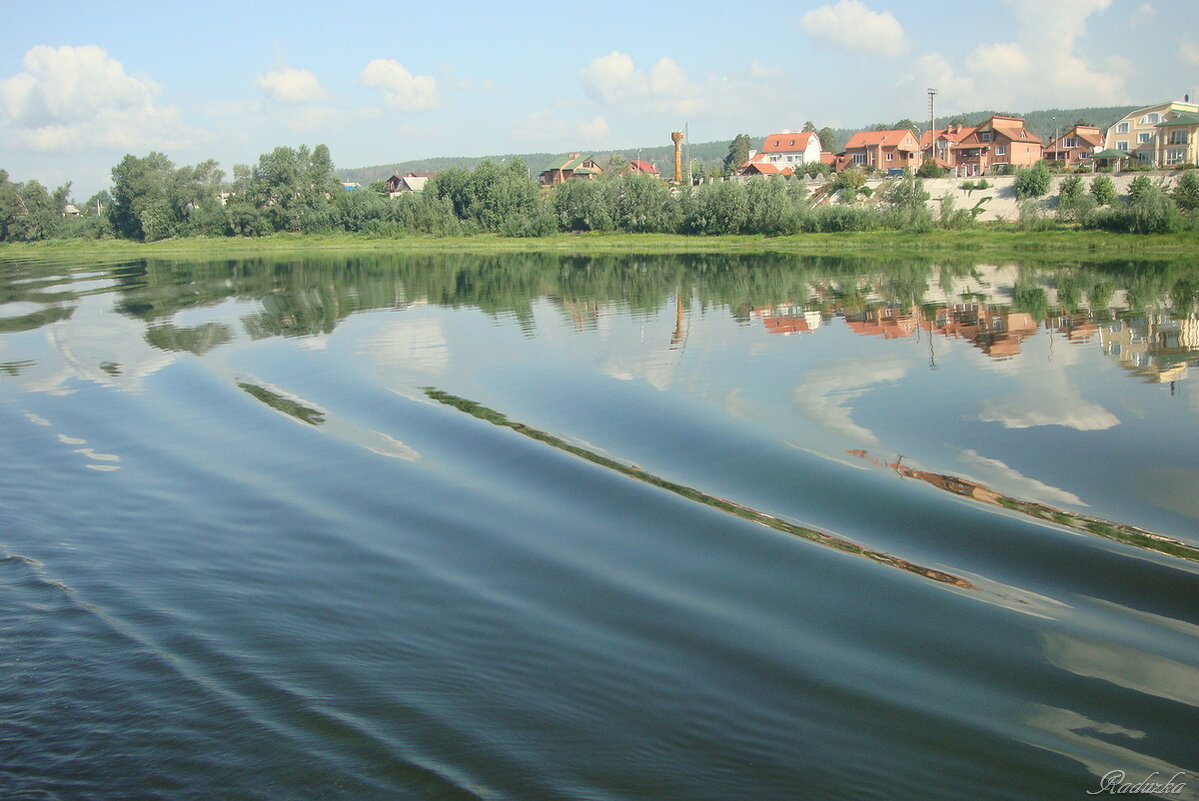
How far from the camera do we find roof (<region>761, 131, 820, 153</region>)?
130 meters

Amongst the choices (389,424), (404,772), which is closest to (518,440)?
(389,424)

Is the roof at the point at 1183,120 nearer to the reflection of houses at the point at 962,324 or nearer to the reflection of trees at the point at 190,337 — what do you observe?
the reflection of houses at the point at 962,324

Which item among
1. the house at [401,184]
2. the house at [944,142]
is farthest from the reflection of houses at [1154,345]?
the house at [401,184]

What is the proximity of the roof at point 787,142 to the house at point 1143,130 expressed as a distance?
1568 inches

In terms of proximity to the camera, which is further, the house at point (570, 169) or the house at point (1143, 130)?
the house at point (570, 169)

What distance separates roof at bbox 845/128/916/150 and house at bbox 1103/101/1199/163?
70.3ft

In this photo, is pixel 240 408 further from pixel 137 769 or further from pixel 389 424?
pixel 137 769

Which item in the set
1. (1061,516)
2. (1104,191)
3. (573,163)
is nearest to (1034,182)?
(1104,191)

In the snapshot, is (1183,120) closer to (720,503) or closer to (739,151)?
(739,151)

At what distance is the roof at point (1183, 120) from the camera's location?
292 feet

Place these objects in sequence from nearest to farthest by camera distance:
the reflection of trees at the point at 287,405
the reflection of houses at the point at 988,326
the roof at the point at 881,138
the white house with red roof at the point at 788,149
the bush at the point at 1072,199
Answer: the reflection of trees at the point at 287,405
the reflection of houses at the point at 988,326
the bush at the point at 1072,199
the roof at the point at 881,138
the white house with red roof at the point at 788,149

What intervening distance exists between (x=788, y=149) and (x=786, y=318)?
108772 millimetres

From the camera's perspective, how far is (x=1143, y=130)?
97.1 m

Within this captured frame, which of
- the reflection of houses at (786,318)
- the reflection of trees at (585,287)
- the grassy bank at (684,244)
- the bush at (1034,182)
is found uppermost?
the bush at (1034,182)
